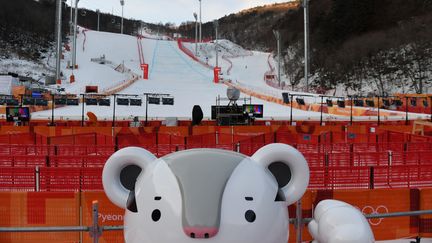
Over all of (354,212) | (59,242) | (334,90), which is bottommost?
(59,242)

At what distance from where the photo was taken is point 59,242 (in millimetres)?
6492

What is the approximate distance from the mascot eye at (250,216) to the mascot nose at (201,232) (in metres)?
0.29

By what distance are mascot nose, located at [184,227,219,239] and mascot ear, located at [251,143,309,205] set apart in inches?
35.7

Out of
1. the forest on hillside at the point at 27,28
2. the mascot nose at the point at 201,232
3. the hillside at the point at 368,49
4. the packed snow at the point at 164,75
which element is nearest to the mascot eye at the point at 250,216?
the mascot nose at the point at 201,232

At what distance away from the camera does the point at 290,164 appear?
3.95 meters

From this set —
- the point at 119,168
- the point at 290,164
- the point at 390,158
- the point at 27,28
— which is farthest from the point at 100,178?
the point at 27,28

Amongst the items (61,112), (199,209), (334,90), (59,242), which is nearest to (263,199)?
(199,209)

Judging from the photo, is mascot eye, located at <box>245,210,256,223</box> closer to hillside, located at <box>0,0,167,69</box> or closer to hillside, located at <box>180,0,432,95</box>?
hillside, located at <box>180,0,432,95</box>

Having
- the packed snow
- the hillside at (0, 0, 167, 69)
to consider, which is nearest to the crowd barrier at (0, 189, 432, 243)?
the packed snow

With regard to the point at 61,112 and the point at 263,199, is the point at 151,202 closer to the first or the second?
the point at 263,199

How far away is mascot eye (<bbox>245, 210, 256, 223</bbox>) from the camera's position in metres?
3.40

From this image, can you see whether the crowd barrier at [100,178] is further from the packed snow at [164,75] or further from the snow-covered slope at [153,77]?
the snow-covered slope at [153,77]

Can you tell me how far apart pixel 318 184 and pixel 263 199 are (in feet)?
20.2

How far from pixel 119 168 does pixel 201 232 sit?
1.15m
